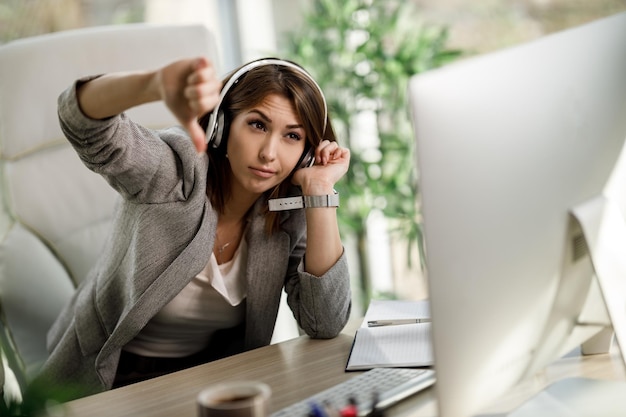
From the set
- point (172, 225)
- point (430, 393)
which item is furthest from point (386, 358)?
point (172, 225)

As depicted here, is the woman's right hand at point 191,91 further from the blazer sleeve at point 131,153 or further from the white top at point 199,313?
the white top at point 199,313

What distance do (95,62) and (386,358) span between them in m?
1.01

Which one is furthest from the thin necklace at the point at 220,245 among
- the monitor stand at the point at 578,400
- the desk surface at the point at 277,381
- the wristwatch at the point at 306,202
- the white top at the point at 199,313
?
the monitor stand at the point at 578,400

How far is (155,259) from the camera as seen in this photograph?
4.43 feet

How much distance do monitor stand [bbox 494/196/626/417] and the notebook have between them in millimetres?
204

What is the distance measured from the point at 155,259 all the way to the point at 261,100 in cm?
34

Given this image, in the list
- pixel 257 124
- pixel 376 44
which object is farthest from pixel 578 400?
pixel 376 44

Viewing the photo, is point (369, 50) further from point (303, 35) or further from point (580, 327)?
point (580, 327)

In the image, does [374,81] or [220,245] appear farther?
[374,81]

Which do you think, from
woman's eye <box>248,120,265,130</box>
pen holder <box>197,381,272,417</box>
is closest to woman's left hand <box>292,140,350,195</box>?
woman's eye <box>248,120,265,130</box>

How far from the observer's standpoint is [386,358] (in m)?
1.19

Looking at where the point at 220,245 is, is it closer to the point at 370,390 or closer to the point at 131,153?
the point at 131,153

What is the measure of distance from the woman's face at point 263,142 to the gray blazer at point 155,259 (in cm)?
7

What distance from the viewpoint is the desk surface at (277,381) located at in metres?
1.05
